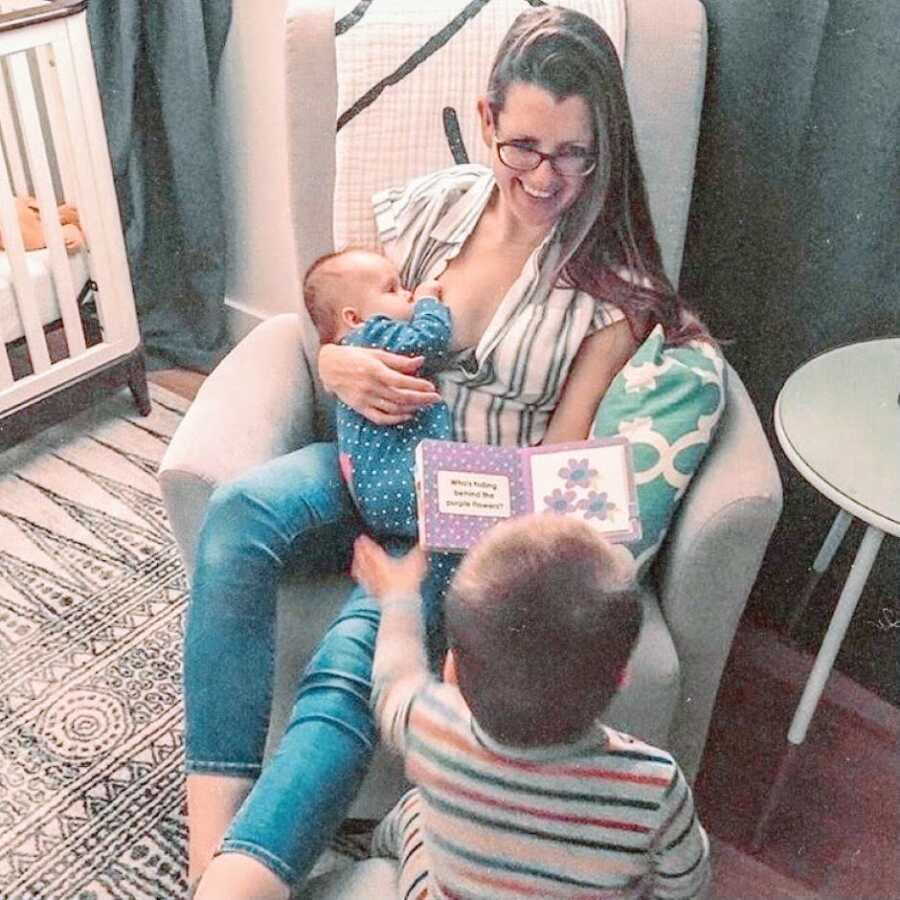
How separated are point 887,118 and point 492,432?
0.68m

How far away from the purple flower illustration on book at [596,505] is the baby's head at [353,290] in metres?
0.36

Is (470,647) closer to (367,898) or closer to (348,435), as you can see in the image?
(367,898)

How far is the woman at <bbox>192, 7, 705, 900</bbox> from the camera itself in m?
1.21

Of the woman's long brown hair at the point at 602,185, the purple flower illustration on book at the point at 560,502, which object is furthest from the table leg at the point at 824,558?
the purple flower illustration on book at the point at 560,502

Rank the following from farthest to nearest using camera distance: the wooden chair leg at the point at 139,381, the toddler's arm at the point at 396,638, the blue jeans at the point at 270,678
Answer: the wooden chair leg at the point at 139,381
the blue jeans at the point at 270,678
the toddler's arm at the point at 396,638

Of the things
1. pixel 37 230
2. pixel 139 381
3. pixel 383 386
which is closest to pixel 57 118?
pixel 37 230

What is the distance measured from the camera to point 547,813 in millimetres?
912

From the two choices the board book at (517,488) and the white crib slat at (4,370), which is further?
the white crib slat at (4,370)

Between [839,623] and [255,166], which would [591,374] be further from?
[255,166]

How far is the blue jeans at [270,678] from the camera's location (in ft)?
3.78

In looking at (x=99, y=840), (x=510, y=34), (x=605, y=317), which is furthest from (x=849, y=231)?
(x=99, y=840)

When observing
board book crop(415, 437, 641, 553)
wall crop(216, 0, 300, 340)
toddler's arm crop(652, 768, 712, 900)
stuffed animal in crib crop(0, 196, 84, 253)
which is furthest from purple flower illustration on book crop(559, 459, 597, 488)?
stuffed animal in crib crop(0, 196, 84, 253)

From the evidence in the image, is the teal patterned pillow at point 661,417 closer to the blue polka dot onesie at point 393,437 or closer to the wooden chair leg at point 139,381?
the blue polka dot onesie at point 393,437

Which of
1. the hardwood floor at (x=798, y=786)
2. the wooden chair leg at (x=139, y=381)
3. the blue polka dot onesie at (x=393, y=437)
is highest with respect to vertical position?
the blue polka dot onesie at (x=393, y=437)
